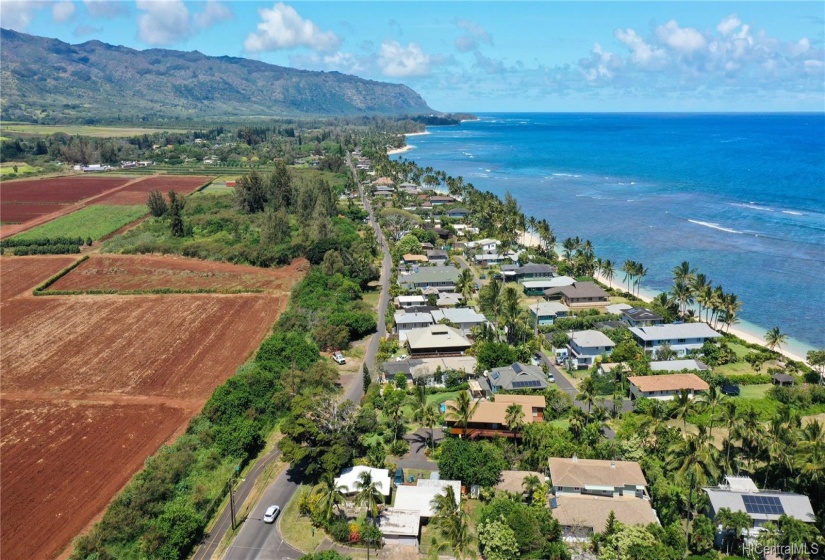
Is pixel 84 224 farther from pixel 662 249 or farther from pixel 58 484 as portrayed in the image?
pixel 662 249

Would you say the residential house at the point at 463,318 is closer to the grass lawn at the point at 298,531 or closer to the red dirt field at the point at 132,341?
the red dirt field at the point at 132,341

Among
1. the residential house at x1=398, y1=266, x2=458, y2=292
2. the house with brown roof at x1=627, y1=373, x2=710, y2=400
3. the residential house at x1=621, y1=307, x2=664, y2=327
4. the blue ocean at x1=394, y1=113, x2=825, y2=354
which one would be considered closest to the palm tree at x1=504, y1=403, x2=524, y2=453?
the house with brown roof at x1=627, y1=373, x2=710, y2=400

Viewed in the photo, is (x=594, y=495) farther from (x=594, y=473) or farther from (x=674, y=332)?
(x=674, y=332)

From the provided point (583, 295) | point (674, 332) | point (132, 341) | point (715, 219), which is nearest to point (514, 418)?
point (674, 332)

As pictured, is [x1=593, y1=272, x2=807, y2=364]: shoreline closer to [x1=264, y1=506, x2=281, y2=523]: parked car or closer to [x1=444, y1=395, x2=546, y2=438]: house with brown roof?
[x1=444, y1=395, x2=546, y2=438]: house with brown roof

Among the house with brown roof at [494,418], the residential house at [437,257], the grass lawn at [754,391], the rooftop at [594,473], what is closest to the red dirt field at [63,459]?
the house with brown roof at [494,418]
